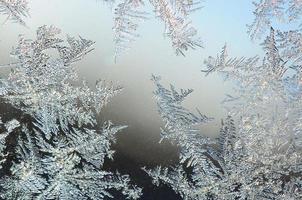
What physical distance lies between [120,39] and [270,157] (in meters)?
0.61

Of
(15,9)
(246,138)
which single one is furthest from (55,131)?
(246,138)

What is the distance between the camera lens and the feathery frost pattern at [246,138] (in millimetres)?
1391

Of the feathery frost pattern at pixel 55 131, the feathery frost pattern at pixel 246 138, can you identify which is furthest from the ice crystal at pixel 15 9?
the feathery frost pattern at pixel 246 138

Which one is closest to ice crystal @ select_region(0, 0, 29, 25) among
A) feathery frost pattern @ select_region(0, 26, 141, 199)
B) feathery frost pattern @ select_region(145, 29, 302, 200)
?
feathery frost pattern @ select_region(0, 26, 141, 199)

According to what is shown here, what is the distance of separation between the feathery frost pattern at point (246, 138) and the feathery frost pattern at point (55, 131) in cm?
17

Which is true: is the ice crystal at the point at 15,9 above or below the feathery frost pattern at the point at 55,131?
above

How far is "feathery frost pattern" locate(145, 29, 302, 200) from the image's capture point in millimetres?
1391

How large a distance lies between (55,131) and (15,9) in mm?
383

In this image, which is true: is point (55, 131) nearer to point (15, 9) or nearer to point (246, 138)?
point (15, 9)

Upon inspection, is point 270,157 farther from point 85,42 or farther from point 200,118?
point 85,42

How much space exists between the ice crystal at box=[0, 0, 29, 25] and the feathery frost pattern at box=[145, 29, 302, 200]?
16.6 inches

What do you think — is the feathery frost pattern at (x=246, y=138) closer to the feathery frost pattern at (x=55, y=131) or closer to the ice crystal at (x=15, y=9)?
the feathery frost pattern at (x=55, y=131)

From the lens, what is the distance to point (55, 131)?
1447 mm

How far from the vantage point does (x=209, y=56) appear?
137cm
